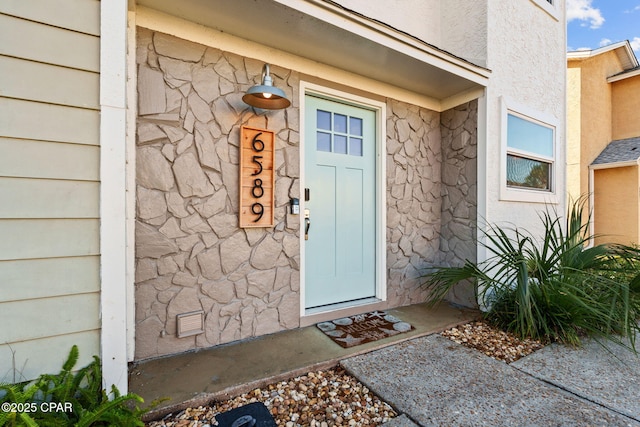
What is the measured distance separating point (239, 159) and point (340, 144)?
115 cm

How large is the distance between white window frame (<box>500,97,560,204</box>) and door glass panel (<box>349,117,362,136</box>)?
1.68 metres

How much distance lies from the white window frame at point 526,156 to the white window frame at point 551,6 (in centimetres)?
149

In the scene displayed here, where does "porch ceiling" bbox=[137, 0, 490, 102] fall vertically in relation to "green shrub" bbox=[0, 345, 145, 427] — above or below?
above

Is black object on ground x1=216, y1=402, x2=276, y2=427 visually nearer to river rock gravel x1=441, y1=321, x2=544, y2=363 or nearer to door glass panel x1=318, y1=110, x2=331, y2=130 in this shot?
river rock gravel x1=441, y1=321, x2=544, y2=363

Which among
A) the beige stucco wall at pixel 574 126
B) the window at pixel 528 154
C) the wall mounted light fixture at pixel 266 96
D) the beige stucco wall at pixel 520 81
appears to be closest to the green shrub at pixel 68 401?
the wall mounted light fixture at pixel 266 96

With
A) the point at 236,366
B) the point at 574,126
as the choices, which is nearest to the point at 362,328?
the point at 236,366

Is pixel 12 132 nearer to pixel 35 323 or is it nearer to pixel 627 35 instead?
pixel 35 323

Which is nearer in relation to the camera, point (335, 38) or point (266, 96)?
point (266, 96)

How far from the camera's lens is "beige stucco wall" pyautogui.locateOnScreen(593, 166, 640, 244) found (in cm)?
626

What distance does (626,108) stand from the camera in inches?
285

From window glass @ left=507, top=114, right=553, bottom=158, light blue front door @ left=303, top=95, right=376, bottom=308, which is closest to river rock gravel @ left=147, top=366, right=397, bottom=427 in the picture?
light blue front door @ left=303, top=95, right=376, bottom=308

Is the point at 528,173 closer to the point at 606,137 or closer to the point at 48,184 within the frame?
the point at 48,184

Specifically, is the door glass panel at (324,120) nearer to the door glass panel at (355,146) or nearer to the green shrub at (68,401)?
the door glass panel at (355,146)

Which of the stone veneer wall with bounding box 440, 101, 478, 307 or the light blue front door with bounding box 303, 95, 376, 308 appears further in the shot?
the stone veneer wall with bounding box 440, 101, 478, 307
